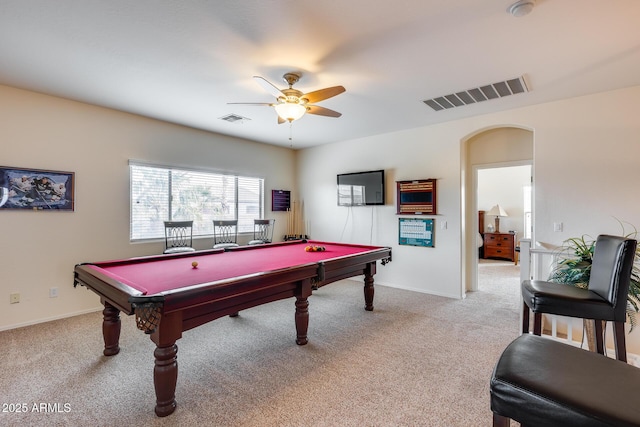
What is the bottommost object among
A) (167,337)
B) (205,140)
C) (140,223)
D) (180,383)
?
(180,383)

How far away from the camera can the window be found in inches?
167

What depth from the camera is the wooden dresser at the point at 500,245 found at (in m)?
7.51

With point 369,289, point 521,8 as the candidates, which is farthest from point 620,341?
point 369,289

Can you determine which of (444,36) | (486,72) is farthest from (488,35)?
(486,72)

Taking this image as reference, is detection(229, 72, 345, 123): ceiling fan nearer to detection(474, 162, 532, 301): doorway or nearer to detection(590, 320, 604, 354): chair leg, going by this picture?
detection(590, 320, 604, 354): chair leg

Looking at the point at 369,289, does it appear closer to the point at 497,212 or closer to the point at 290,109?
the point at 290,109

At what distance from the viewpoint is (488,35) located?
2.26m

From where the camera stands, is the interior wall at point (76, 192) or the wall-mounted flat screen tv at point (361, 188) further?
Result: the wall-mounted flat screen tv at point (361, 188)

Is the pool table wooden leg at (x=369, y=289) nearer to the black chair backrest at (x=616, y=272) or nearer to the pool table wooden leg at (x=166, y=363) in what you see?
the black chair backrest at (x=616, y=272)

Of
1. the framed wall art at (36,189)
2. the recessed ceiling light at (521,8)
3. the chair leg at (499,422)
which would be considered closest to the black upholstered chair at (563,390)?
the chair leg at (499,422)

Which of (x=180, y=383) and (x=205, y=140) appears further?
(x=205, y=140)

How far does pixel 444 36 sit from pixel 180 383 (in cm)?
330

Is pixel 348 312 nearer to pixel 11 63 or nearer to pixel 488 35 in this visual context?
pixel 488 35

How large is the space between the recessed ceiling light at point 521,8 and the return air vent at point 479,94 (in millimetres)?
1181
